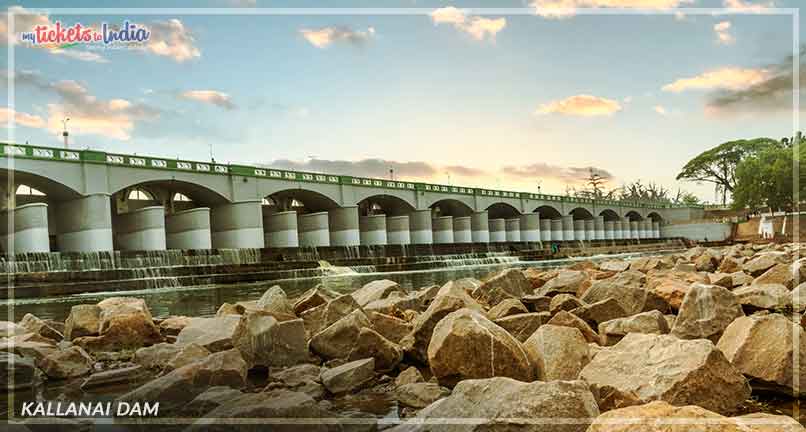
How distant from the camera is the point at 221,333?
4.96 metres

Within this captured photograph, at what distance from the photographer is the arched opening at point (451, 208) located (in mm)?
55562

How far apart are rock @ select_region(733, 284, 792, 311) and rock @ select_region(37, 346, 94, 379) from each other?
6071mm

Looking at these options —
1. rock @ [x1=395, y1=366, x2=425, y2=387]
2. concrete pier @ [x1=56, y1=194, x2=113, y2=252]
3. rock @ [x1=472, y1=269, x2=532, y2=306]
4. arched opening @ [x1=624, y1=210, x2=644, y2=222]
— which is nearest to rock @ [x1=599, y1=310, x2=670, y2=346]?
rock @ [x1=395, y1=366, x2=425, y2=387]

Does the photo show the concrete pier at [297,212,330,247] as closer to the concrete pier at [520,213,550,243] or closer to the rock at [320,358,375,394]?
the concrete pier at [520,213,550,243]

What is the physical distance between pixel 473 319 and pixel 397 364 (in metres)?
1.17

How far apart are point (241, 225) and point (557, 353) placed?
110 feet

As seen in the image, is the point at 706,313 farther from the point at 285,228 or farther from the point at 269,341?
the point at 285,228

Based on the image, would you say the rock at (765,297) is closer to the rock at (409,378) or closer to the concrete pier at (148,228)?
the rock at (409,378)

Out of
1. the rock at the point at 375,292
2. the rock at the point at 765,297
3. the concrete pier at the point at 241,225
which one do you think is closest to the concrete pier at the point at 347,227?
the concrete pier at the point at 241,225

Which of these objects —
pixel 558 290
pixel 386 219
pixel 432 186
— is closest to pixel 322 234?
pixel 386 219

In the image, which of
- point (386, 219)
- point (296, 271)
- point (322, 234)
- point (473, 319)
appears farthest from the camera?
point (386, 219)

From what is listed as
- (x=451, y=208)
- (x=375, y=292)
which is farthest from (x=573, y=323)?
(x=451, y=208)

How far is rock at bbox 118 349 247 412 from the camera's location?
341cm

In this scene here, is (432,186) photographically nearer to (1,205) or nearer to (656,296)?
(1,205)
